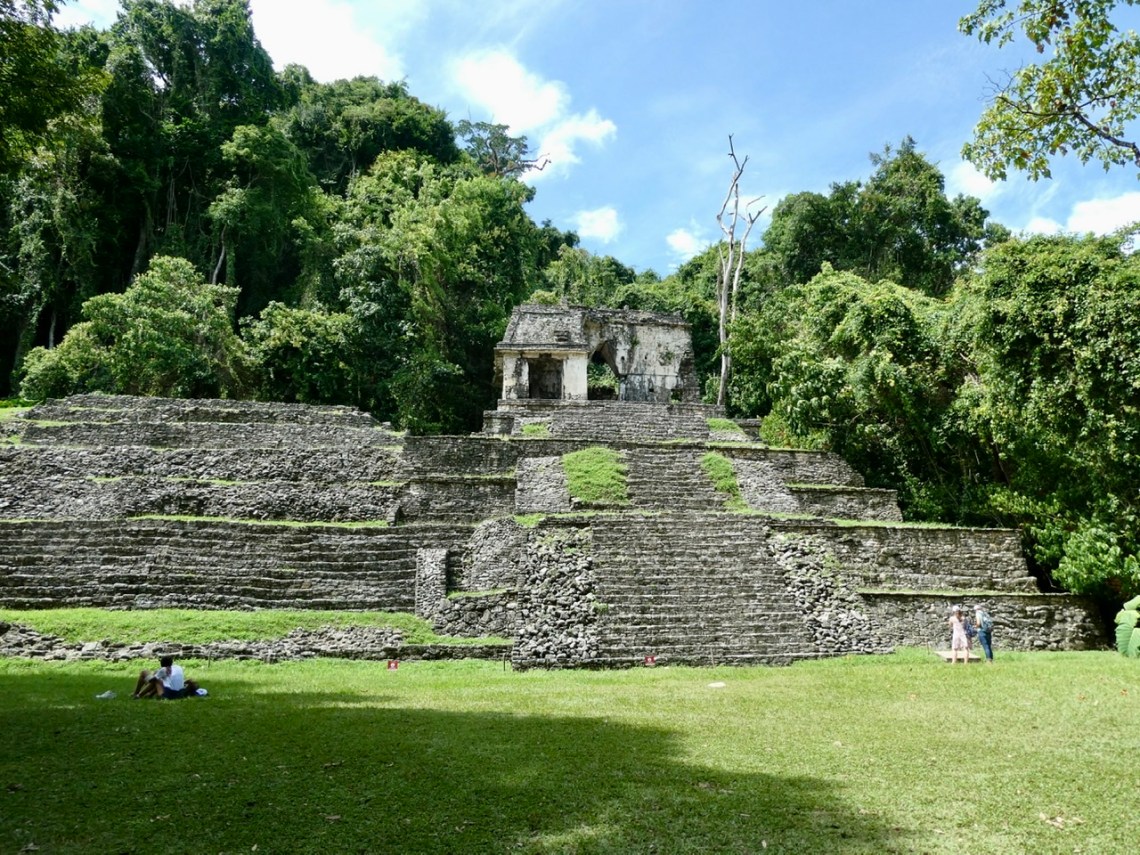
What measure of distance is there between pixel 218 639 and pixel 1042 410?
38.1 ft

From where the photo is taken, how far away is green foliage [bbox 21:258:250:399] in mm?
19531

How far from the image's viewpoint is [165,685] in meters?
6.82

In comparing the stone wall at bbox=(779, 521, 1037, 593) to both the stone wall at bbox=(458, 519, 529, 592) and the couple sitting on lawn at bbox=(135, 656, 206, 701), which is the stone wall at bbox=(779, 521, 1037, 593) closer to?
the stone wall at bbox=(458, 519, 529, 592)

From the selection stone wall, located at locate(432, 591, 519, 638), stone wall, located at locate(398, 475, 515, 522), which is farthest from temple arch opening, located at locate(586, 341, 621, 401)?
Result: stone wall, located at locate(432, 591, 519, 638)

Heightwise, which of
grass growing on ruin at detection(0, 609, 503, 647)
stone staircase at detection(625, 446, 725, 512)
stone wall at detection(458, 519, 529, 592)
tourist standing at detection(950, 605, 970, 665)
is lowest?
grass growing on ruin at detection(0, 609, 503, 647)

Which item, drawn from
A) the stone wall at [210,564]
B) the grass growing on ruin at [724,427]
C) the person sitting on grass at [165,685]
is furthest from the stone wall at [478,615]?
the grass growing on ruin at [724,427]

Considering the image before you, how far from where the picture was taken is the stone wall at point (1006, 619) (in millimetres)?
10203

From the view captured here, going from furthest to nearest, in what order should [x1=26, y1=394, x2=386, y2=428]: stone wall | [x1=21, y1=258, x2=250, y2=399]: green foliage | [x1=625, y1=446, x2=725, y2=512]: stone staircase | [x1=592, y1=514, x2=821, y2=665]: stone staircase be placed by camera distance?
[x1=21, y1=258, x2=250, y2=399]: green foliage → [x1=26, y1=394, x2=386, y2=428]: stone wall → [x1=625, y1=446, x2=725, y2=512]: stone staircase → [x1=592, y1=514, x2=821, y2=665]: stone staircase

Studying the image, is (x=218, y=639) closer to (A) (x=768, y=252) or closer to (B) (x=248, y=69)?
(A) (x=768, y=252)

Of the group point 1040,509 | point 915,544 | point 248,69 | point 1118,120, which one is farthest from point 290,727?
point 248,69

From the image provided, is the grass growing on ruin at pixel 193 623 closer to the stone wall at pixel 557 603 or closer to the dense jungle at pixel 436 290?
the stone wall at pixel 557 603

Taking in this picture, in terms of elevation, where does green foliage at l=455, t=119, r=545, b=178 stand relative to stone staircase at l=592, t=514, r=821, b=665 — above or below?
above

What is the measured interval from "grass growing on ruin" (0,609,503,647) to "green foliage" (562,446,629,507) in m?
3.64

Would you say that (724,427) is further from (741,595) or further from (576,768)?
(576,768)
